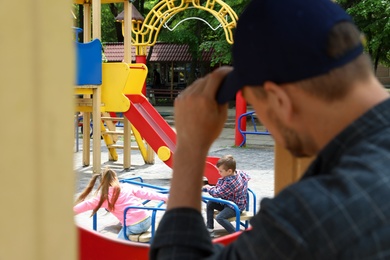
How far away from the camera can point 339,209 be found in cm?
68

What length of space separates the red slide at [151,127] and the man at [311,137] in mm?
6944

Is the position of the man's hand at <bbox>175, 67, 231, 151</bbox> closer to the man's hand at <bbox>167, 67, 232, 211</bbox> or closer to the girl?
the man's hand at <bbox>167, 67, 232, 211</bbox>

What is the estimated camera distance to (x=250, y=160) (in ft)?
32.8

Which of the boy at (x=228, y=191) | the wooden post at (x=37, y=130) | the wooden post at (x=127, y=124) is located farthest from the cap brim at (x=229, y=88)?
the wooden post at (x=127, y=124)

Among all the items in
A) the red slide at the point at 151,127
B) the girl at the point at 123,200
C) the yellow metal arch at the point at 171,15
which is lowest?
the girl at the point at 123,200

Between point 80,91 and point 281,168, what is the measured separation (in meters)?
7.91

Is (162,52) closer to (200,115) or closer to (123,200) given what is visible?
(123,200)

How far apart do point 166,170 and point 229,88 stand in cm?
836

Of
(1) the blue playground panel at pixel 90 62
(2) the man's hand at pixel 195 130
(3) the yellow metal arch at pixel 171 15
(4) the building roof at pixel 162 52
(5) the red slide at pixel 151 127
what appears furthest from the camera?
(4) the building roof at pixel 162 52

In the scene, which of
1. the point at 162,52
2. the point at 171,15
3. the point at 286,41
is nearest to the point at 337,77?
the point at 286,41

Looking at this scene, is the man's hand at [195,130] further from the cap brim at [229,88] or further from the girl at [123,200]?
the girl at [123,200]

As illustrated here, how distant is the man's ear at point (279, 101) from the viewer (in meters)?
0.79

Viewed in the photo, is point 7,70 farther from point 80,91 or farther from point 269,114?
point 80,91

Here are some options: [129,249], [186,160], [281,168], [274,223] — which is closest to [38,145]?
[274,223]
